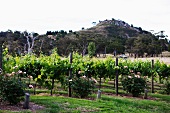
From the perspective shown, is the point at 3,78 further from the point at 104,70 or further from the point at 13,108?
the point at 104,70

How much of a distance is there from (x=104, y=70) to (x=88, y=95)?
12.4 feet

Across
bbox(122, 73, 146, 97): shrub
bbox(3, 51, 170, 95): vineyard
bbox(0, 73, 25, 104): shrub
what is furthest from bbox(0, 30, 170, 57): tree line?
bbox(0, 73, 25, 104): shrub

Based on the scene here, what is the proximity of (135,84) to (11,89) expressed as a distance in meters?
7.20

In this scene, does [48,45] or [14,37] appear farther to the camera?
[14,37]

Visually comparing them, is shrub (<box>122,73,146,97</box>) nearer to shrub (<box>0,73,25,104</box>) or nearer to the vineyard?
the vineyard

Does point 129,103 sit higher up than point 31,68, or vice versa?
point 31,68

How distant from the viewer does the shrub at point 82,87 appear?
1243 cm

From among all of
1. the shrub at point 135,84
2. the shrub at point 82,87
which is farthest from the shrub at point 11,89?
the shrub at point 135,84

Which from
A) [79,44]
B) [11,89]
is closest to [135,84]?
[11,89]

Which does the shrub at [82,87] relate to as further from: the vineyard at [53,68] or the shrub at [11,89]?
the shrub at [11,89]

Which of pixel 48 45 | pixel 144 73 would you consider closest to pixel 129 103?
pixel 144 73

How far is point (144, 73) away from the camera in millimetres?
17938

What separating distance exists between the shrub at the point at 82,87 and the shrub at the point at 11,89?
3.59m

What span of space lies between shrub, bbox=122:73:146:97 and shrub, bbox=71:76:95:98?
8.99 feet
